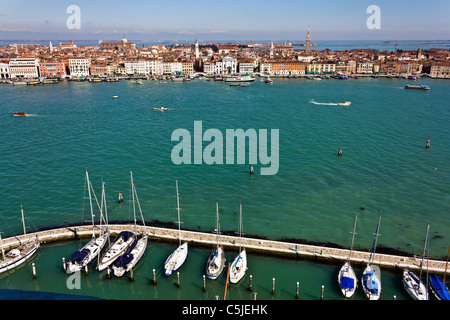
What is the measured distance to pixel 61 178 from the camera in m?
18.6

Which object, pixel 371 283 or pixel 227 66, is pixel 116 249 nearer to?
pixel 371 283

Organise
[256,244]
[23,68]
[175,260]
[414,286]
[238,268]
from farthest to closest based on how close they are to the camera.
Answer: [23,68], [256,244], [175,260], [238,268], [414,286]

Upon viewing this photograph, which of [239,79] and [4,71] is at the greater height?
[4,71]

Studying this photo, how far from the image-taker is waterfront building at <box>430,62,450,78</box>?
228 ft

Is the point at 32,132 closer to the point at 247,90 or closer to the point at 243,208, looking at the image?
the point at 243,208

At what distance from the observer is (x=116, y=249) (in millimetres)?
11766

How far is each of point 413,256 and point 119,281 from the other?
980cm

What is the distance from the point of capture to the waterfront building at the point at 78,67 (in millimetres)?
67000

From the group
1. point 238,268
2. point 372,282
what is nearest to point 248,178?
point 238,268

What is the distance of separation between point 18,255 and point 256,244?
7988mm

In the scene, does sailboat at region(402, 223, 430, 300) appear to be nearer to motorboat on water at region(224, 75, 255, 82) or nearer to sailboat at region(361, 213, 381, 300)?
sailboat at region(361, 213, 381, 300)

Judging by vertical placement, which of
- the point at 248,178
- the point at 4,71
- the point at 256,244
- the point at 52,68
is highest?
the point at 52,68

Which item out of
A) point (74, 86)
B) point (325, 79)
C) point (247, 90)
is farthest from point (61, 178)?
point (325, 79)
